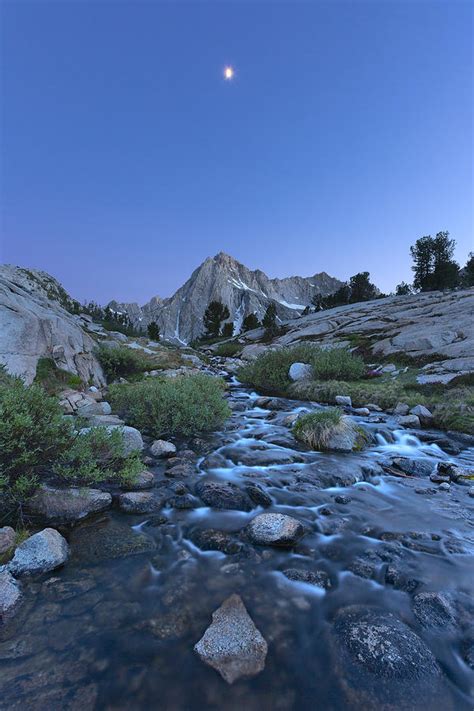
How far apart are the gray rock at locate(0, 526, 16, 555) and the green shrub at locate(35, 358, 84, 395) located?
8027 millimetres

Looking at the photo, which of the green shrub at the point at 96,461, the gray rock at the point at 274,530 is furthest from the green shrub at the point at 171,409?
the gray rock at the point at 274,530

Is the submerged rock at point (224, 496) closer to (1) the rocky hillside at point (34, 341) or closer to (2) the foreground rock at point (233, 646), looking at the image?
(2) the foreground rock at point (233, 646)

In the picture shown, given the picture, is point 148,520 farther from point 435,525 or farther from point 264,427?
point 264,427

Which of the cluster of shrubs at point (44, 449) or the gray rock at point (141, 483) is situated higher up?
the cluster of shrubs at point (44, 449)

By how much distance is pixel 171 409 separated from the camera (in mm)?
10156

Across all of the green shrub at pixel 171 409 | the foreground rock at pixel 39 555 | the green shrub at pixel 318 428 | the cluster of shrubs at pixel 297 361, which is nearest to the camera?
the foreground rock at pixel 39 555

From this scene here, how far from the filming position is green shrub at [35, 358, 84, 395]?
39.2ft

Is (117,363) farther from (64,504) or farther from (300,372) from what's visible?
(64,504)

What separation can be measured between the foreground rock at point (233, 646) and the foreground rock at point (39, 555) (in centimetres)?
216

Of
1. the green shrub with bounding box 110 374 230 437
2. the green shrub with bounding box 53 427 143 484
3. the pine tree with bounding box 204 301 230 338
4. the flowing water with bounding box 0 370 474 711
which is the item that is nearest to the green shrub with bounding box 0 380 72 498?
the green shrub with bounding box 53 427 143 484

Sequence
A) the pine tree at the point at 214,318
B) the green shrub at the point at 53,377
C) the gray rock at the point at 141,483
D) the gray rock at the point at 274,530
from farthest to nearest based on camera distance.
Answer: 1. the pine tree at the point at 214,318
2. the green shrub at the point at 53,377
3. the gray rock at the point at 141,483
4. the gray rock at the point at 274,530

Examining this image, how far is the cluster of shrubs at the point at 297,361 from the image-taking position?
19812 mm

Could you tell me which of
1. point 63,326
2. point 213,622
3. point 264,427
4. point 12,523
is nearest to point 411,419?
point 264,427

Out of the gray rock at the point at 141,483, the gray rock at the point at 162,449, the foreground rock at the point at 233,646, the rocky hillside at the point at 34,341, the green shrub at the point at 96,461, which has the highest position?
the rocky hillside at the point at 34,341
